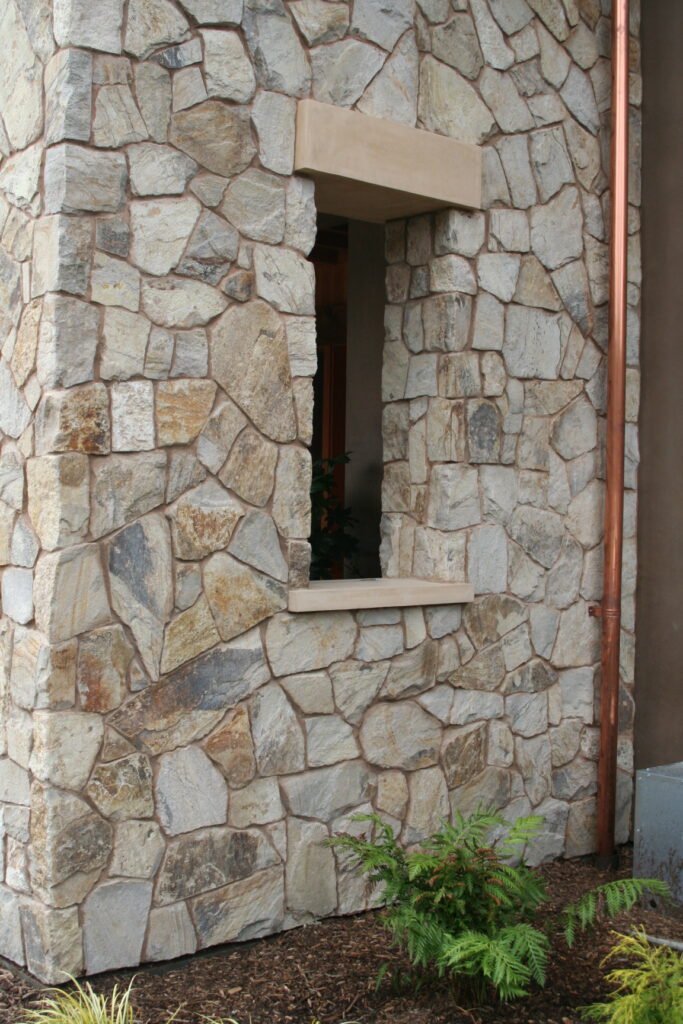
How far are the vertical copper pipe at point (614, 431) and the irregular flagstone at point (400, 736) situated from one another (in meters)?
0.92

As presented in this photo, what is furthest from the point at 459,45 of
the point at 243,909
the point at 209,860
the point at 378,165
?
the point at 243,909

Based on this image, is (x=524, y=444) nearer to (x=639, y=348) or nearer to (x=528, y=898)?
(x=639, y=348)

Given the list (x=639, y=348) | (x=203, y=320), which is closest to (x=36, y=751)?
(x=203, y=320)

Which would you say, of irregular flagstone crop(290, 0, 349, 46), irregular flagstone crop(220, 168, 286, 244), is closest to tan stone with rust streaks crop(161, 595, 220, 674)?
irregular flagstone crop(220, 168, 286, 244)

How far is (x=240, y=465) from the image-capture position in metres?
3.97

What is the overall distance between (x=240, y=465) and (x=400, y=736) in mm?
1244

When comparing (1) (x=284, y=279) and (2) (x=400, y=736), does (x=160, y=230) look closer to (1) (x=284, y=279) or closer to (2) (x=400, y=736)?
(1) (x=284, y=279)

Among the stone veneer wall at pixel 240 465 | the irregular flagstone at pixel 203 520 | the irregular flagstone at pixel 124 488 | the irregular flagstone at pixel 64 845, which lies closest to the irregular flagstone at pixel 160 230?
the stone veneer wall at pixel 240 465

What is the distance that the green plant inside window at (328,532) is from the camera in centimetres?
540

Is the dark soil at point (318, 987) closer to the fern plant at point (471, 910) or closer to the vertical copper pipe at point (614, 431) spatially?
the fern plant at point (471, 910)

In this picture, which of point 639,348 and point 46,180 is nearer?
point 46,180

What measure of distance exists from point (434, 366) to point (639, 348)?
114 centimetres

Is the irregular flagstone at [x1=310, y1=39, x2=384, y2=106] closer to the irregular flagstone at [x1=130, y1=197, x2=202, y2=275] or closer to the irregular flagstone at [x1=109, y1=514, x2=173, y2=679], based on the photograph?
the irregular flagstone at [x1=130, y1=197, x2=202, y2=275]

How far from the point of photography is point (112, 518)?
12.1 ft
